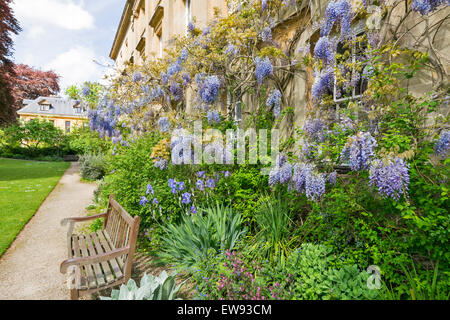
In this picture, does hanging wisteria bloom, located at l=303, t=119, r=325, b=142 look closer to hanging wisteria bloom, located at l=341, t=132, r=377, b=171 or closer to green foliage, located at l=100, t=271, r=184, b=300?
hanging wisteria bloom, located at l=341, t=132, r=377, b=171

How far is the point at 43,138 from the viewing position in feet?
69.5

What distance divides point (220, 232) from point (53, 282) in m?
2.24

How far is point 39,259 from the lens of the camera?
3975mm

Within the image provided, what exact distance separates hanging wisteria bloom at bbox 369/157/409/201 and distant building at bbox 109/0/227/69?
5619 millimetres

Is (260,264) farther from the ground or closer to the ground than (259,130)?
closer to the ground

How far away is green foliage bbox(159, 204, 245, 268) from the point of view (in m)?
3.25

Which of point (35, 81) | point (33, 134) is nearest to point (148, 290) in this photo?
point (33, 134)

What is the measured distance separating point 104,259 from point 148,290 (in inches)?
27.5

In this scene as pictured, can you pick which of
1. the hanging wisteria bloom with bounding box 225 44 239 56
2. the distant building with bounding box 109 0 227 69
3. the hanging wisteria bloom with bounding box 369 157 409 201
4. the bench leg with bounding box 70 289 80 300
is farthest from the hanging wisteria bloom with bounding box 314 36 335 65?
the bench leg with bounding box 70 289 80 300

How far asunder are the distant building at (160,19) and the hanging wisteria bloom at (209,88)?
1.92 m

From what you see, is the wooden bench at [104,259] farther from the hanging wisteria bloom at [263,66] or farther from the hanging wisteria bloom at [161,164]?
the hanging wisteria bloom at [263,66]

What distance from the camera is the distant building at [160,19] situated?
7.22 metres
